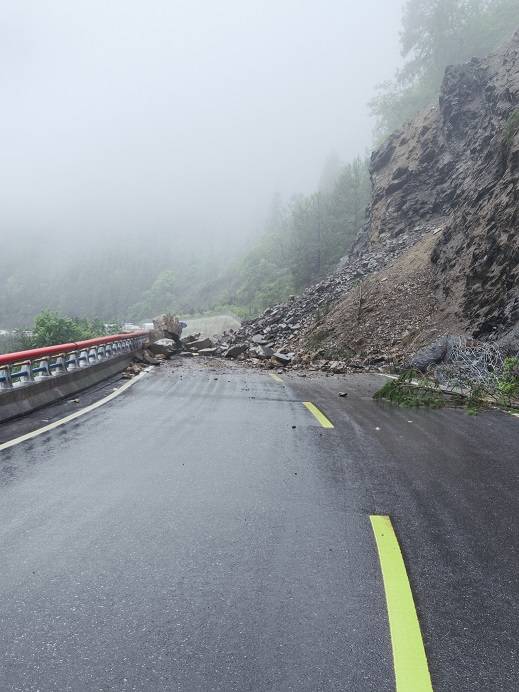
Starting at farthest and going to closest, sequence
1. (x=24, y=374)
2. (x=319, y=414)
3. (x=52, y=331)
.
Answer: (x=52, y=331) → (x=24, y=374) → (x=319, y=414)

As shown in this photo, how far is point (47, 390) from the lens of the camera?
9758mm

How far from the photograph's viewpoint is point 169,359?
24.0 metres

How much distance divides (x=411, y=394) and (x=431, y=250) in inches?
682

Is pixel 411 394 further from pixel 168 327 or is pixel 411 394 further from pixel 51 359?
pixel 168 327

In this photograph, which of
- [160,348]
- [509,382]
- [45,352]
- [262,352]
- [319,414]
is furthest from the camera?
[262,352]

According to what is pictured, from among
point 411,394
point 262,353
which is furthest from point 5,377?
point 262,353

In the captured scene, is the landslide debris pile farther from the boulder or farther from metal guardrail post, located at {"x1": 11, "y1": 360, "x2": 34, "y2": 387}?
metal guardrail post, located at {"x1": 11, "y1": 360, "x2": 34, "y2": 387}

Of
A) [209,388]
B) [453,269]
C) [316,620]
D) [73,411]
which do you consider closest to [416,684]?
[316,620]

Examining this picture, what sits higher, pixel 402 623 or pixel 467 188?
pixel 467 188

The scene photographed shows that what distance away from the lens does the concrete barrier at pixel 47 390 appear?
26.5ft

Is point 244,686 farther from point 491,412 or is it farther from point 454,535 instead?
point 491,412

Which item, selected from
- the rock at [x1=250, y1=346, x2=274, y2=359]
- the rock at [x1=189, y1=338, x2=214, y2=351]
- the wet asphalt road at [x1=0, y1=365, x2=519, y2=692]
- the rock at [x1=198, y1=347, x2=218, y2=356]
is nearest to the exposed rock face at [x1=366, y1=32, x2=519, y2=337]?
the rock at [x1=250, y1=346, x2=274, y2=359]

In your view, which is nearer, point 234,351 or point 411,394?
point 411,394

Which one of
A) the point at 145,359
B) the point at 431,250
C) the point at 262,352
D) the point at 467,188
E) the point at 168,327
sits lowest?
the point at 262,352
